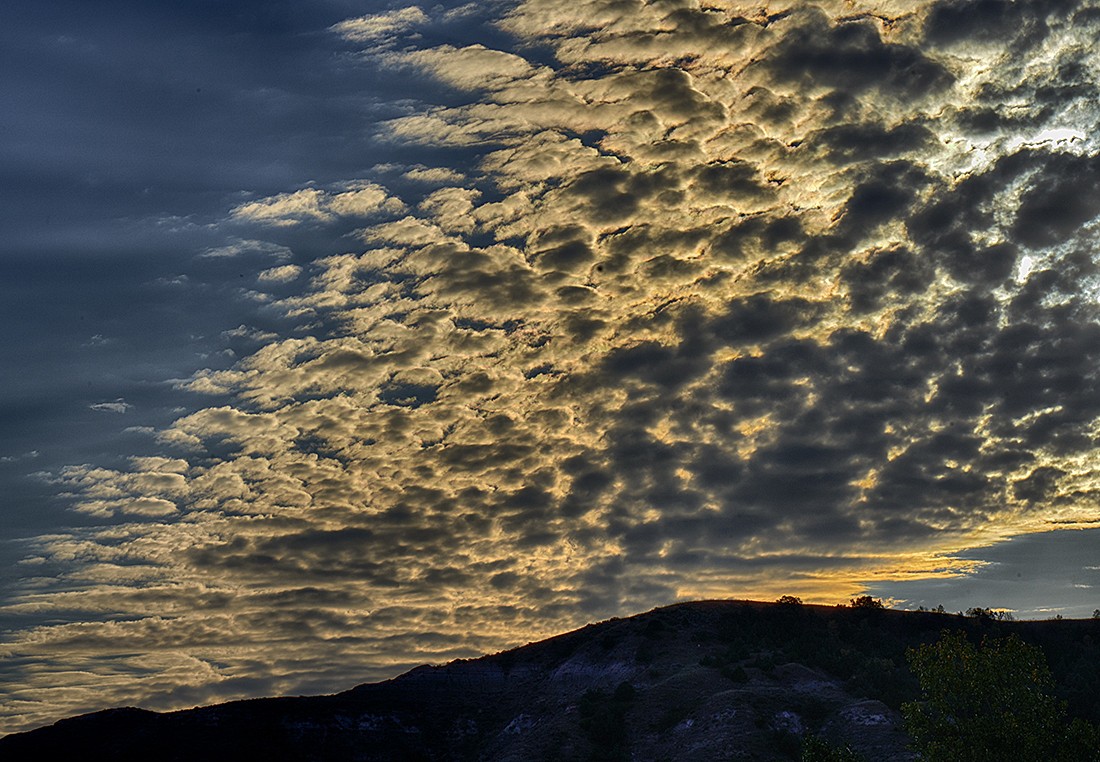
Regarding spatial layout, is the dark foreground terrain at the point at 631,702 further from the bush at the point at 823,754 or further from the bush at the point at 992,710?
the bush at the point at 992,710

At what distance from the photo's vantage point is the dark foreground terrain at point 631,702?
10944 cm

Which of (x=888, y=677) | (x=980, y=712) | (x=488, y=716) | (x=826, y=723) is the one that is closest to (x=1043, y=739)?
(x=980, y=712)

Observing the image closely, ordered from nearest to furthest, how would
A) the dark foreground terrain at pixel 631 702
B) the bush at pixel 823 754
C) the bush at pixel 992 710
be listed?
the bush at pixel 992 710 → the bush at pixel 823 754 → the dark foreground terrain at pixel 631 702

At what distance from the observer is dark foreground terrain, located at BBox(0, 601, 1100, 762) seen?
109 meters

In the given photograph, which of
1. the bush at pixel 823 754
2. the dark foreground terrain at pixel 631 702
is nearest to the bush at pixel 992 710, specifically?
the bush at pixel 823 754

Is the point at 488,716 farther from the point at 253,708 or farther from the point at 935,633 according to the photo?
the point at 935,633

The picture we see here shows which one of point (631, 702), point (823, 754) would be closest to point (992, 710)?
point (823, 754)

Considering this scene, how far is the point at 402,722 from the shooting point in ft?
480

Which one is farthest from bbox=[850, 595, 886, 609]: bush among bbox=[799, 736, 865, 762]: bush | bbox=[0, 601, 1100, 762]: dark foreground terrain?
bbox=[799, 736, 865, 762]: bush

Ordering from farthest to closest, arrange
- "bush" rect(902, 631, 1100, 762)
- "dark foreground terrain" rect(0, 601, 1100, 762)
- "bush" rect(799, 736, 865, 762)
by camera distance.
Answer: "dark foreground terrain" rect(0, 601, 1100, 762) → "bush" rect(799, 736, 865, 762) → "bush" rect(902, 631, 1100, 762)

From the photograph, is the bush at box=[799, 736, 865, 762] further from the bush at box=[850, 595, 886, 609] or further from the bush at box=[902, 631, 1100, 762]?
the bush at box=[850, 595, 886, 609]

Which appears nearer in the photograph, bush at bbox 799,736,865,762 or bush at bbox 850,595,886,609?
bush at bbox 799,736,865,762

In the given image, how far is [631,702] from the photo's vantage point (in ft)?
413

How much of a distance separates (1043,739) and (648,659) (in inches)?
3762
